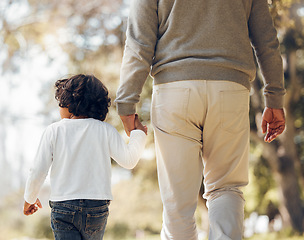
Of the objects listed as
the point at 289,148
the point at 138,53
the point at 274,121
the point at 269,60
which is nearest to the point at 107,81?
the point at 289,148

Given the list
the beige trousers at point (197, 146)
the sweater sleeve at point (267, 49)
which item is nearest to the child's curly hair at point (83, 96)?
the beige trousers at point (197, 146)

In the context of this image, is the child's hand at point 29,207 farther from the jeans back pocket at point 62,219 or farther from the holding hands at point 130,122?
the holding hands at point 130,122

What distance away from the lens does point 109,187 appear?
5.70 feet

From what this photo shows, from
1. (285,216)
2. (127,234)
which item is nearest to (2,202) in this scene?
(127,234)

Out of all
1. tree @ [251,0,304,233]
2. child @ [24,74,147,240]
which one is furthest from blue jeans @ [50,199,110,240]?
tree @ [251,0,304,233]

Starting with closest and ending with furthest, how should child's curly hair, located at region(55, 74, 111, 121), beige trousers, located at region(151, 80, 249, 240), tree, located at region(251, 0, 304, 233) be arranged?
beige trousers, located at region(151, 80, 249, 240) < child's curly hair, located at region(55, 74, 111, 121) < tree, located at region(251, 0, 304, 233)

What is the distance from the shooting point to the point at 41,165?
171 cm

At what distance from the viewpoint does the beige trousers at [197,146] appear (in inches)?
64.3

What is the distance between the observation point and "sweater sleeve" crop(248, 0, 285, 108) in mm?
1864

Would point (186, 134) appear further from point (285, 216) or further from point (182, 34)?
point (285, 216)

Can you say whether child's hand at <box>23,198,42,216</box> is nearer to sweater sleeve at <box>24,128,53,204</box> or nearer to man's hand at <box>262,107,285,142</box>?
sweater sleeve at <box>24,128,53,204</box>

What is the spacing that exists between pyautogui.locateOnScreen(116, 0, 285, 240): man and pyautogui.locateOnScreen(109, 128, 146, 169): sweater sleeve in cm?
9

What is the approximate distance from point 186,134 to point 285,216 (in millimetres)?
6371

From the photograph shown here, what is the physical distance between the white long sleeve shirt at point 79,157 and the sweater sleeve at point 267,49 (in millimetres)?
675
